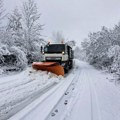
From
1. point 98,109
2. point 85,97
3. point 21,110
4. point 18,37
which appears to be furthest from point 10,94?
point 18,37

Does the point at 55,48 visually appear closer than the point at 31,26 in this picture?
Yes

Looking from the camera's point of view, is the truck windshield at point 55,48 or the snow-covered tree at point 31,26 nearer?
the truck windshield at point 55,48

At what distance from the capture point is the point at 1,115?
566 centimetres

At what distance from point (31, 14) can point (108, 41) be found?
11974 millimetres

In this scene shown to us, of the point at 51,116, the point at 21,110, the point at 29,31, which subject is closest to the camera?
the point at 51,116

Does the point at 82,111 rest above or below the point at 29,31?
below

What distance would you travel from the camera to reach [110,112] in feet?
20.3

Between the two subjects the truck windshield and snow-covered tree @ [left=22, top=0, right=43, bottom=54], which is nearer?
the truck windshield

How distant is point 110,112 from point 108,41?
19.8 meters

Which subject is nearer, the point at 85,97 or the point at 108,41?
the point at 85,97

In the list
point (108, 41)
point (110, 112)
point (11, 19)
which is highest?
point (11, 19)

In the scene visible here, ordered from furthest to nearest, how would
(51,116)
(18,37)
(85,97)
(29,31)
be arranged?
(29,31) < (18,37) < (85,97) < (51,116)

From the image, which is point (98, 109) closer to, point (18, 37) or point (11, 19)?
point (18, 37)

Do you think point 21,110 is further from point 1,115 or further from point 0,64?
point 0,64
